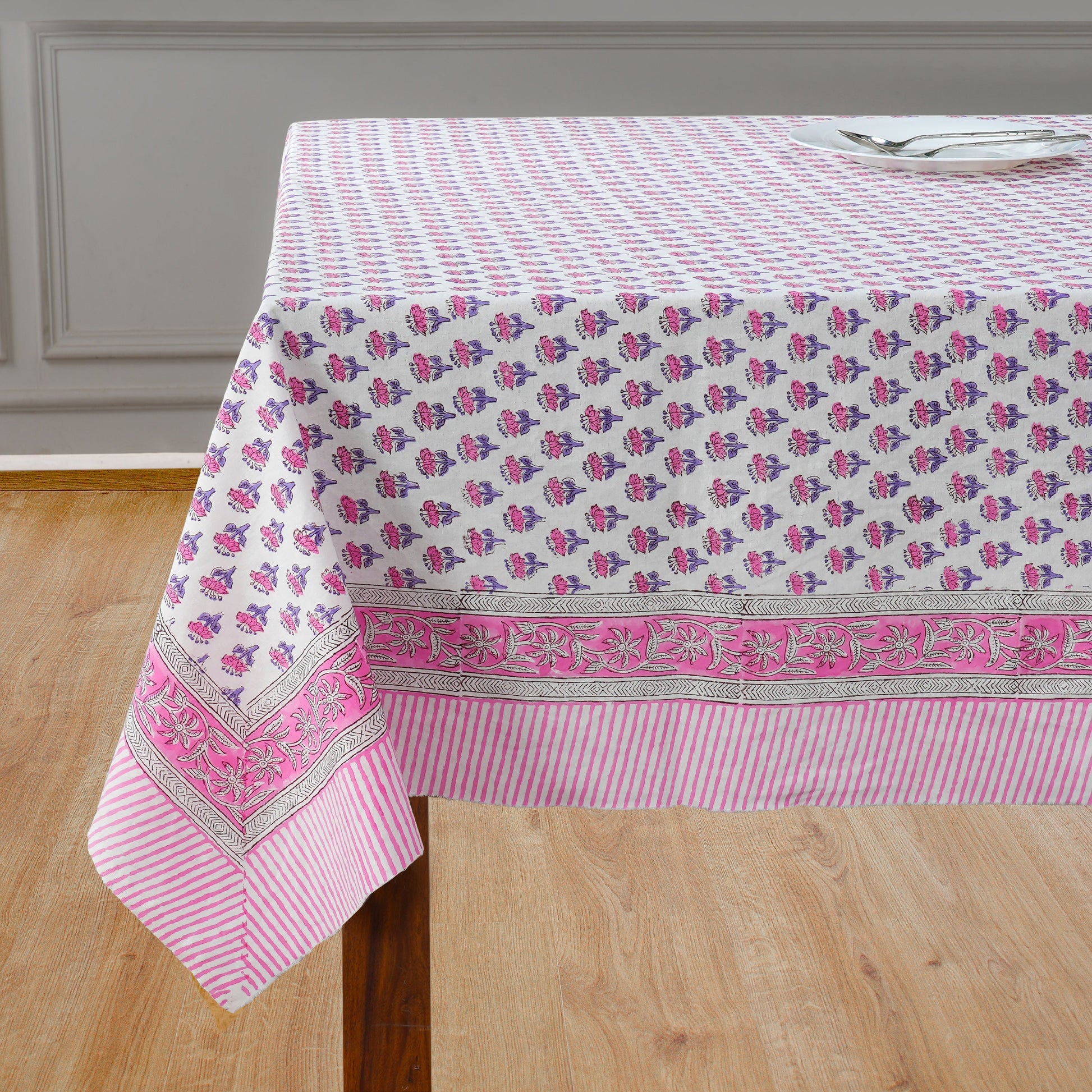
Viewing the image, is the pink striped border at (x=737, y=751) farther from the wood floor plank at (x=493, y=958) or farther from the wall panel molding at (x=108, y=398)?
the wall panel molding at (x=108, y=398)

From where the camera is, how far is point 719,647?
0.79 m

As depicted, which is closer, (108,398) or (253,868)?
(253,868)

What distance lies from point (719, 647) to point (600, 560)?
10cm

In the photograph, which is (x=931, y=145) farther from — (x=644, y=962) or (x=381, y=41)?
(x=381, y=41)

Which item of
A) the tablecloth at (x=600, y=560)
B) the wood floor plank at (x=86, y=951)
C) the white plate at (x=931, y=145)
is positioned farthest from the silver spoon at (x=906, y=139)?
the wood floor plank at (x=86, y=951)

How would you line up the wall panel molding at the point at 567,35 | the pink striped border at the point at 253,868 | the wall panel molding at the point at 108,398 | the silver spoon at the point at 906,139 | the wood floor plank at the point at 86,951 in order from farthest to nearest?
the wall panel molding at the point at 108,398
the wall panel molding at the point at 567,35
the silver spoon at the point at 906,139
the wood floor plank at the point at 86,951
the pink striped border at the point at 253,868

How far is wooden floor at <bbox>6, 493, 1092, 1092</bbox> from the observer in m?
1.07

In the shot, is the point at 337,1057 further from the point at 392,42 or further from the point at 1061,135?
the point at 392,42

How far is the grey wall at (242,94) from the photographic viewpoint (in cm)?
228

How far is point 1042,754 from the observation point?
0.82m

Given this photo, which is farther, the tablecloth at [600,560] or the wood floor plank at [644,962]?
the wood floor plank at [644,962]

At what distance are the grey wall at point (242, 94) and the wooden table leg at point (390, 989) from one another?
183cm

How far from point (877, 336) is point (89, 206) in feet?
6.67

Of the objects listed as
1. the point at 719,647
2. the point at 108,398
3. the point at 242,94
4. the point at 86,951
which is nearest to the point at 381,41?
the point at 242,94
